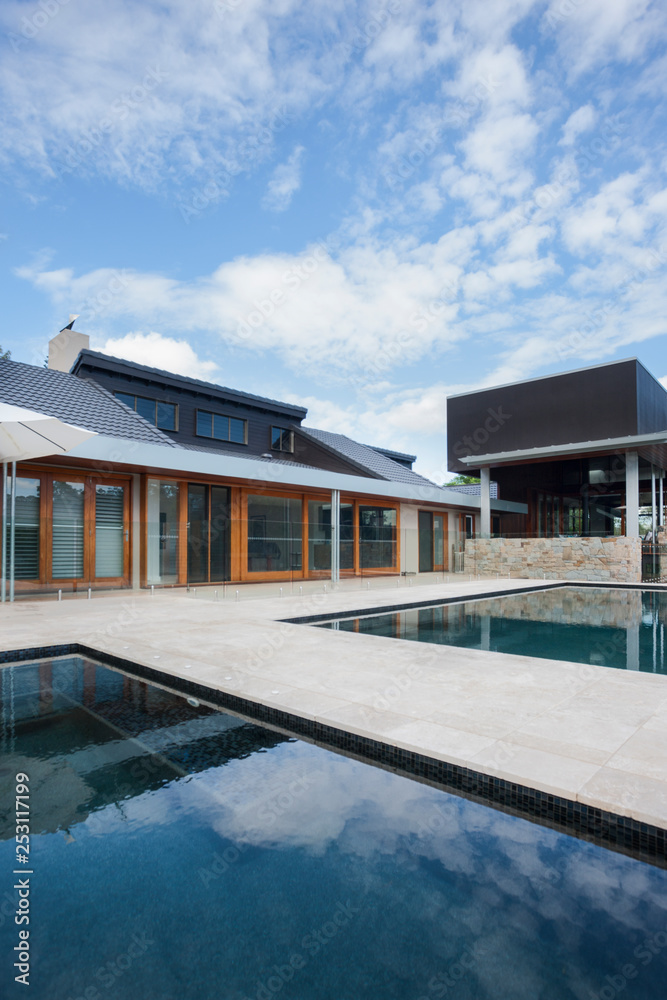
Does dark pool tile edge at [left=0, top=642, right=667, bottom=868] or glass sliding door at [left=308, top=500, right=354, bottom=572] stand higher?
glass sliding door at [left=308, top=500, right=354, bottom=572]

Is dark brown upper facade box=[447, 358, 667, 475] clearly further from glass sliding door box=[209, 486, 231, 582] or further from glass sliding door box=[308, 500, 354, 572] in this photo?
glass sliding door box=[209, 486, 231, 582]

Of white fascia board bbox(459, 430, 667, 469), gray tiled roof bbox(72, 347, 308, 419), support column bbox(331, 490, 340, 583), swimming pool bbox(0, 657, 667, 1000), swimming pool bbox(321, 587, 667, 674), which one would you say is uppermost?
gray tiled roof bbox(72, 347, 308, 419)

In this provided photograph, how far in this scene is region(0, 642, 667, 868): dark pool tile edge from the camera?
2172 millimetres

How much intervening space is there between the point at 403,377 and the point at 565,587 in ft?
45.1

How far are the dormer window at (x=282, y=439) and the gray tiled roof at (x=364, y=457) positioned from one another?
1.45ft

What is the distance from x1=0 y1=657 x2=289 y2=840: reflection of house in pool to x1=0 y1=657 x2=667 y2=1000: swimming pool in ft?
0.06

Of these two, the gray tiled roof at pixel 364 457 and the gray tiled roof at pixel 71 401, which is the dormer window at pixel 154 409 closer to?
the gray tiled roof at pixel 71 401

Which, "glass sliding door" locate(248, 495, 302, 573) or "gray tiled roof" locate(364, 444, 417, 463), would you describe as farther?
"gray tiled roof" locate(364, 444, 417, 463)

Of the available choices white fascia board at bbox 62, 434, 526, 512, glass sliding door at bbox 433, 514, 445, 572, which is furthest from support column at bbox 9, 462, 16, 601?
glass sliding door at bbox 433, 514, 445, 572

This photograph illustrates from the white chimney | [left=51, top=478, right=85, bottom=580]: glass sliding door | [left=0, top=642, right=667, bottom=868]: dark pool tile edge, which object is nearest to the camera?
[left=0, top=642, right=667, bottom=868]: dark pool tile edge

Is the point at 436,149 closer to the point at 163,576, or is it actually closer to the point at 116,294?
the point at 116,294

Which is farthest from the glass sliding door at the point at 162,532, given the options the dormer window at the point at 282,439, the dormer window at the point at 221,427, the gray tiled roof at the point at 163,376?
the dormer window at the point at 282,439

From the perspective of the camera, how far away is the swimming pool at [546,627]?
6176mm

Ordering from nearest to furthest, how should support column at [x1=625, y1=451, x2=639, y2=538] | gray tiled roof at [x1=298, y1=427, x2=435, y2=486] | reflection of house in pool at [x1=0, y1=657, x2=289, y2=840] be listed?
reflection of house in pool at [x1=0, y1=657, x2=289, y2=840], support column at [x1=625, y1=451, x2=639, y2=538], gray tiled roof at [x1=298, y1=427, x2=435, y2=486]
